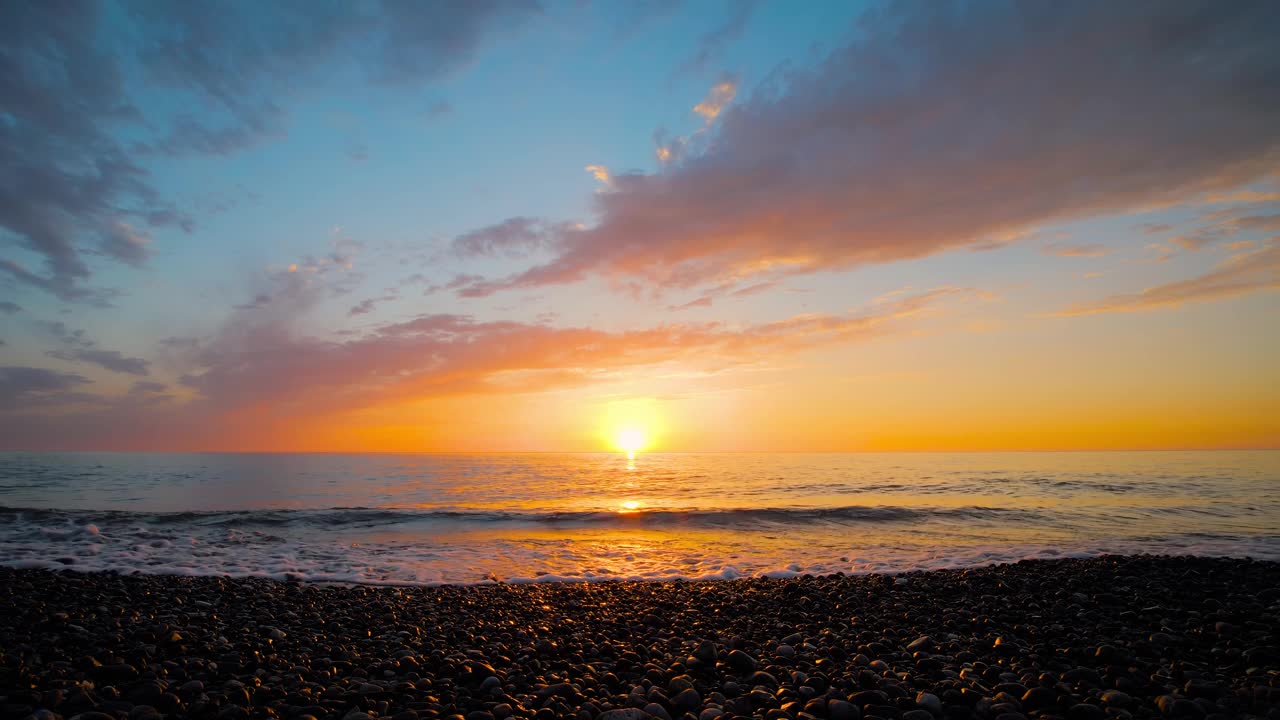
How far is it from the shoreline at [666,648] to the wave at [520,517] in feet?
41.6

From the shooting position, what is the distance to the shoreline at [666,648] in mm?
5492

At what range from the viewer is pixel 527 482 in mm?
49062

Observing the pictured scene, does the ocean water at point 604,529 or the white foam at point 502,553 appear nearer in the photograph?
the white foam at point 502,553

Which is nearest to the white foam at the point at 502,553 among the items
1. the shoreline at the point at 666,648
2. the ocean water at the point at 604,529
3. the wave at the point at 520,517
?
the ocean water at the point at 604,529

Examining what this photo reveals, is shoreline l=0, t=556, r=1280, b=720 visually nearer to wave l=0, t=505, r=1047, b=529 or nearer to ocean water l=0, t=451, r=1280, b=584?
ocean water l=0, t=451, r=1280, b=584

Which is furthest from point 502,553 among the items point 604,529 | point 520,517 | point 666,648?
point 666,648

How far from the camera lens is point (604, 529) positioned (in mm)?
23953

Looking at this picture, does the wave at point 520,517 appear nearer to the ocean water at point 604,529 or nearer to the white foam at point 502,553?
the ocean water at point 604,529

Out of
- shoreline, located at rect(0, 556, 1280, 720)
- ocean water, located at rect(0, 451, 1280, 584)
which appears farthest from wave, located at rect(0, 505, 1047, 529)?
shoreline, located at rect(0, 556, 1280, 720)

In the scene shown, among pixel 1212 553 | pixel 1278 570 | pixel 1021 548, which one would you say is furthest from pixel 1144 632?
pixel 1212 553

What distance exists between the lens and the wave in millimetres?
23625

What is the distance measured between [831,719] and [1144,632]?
6.06m

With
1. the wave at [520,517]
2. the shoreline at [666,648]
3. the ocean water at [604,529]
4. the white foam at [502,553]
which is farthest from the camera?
the wave at [520,517]

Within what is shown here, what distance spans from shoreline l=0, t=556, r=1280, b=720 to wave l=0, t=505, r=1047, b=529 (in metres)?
12.7
